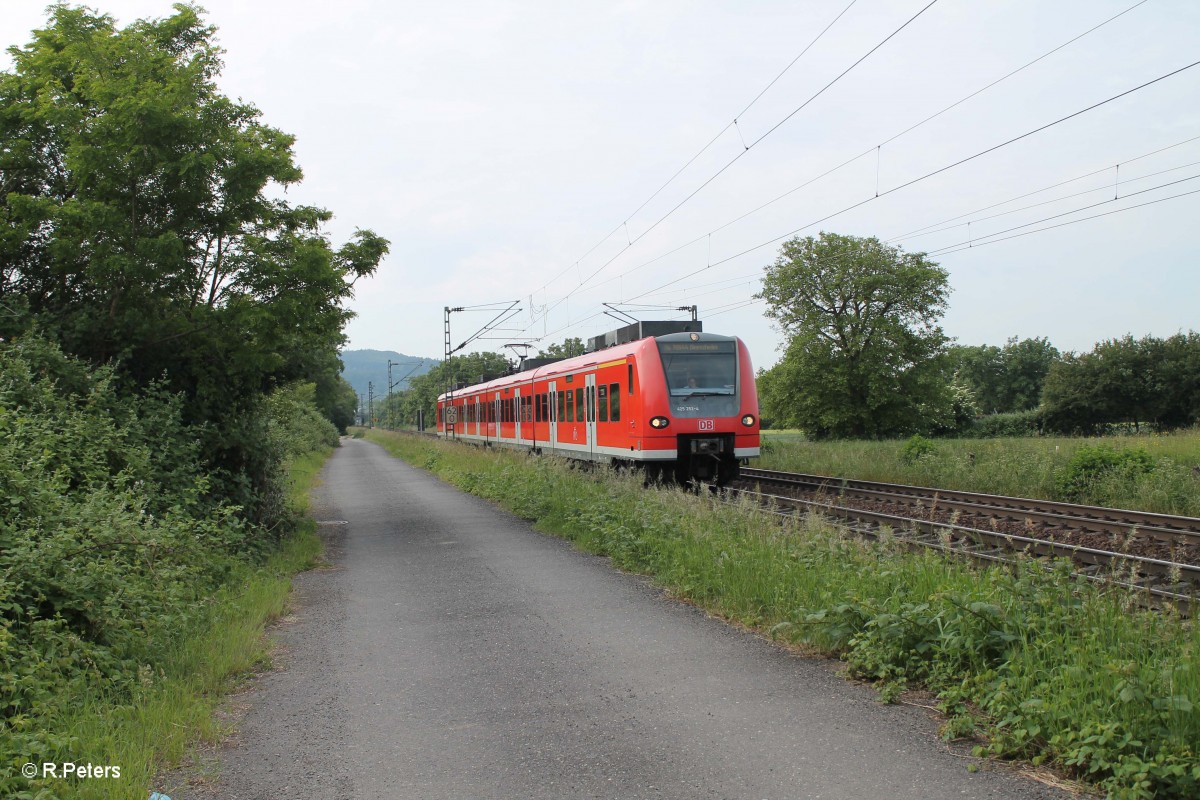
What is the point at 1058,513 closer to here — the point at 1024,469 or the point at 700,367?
the point at 1024,469

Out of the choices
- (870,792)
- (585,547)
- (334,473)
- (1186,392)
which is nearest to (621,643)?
(870,792)

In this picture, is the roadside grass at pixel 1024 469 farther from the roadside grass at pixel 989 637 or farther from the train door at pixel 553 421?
the roadside grass at pixel 989 637

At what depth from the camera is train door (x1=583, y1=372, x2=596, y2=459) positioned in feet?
65.4

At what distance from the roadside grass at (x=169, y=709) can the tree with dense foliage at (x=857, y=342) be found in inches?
1730

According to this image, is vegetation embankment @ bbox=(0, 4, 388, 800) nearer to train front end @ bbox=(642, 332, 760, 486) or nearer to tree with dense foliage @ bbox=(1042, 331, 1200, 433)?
train front end @ bbox=(642, 332, 760, 486)

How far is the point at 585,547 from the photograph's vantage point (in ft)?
36.6

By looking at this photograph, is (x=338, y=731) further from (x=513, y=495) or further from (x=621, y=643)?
(x=513, y=495)

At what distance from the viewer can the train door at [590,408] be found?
65.4 ft

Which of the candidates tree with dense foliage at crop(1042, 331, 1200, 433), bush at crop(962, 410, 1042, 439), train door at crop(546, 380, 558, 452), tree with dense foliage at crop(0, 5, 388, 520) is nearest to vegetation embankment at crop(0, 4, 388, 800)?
tree with dense foliage at crop(0, 5, 388, 520)

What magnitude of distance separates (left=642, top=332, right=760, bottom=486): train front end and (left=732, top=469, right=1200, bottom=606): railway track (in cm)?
135

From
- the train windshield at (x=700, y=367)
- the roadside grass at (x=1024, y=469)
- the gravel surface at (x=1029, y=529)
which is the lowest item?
the gravel surface at (x=1029, y=529)

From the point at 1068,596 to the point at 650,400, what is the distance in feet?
37.0

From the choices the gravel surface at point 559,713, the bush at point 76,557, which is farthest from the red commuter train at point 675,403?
the bush at point 76,557

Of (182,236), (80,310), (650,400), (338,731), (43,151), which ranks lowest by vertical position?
(338,731)
